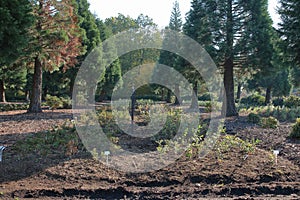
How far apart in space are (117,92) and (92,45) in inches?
401

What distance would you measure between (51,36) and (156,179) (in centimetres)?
957

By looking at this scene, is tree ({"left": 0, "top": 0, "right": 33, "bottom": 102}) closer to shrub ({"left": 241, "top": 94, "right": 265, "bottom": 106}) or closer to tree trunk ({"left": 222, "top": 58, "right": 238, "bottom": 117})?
tree trunk ({"left": 222, "top": 58, "right": 238, "bottom": 117})

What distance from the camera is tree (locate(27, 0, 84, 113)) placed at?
39.1 feet

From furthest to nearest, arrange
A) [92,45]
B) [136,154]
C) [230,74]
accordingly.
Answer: [92,45] → [230,74] → [136,154]

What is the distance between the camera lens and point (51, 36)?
12078mm

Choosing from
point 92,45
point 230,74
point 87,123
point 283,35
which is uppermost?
point 92,45

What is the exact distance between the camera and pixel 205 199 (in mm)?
3768

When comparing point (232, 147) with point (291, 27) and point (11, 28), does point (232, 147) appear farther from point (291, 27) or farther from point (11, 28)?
point (291, 27)

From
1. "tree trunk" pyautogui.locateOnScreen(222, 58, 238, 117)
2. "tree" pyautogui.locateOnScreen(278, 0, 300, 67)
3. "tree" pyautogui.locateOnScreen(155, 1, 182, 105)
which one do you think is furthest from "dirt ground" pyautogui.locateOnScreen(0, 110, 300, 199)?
"tree" pyautogui.locateOnScreen(155, 1, 182, 105)

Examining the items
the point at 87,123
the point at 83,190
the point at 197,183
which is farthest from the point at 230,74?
the point at 83,190

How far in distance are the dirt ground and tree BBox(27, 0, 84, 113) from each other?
7.27 metres

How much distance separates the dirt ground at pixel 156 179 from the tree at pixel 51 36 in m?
7.27

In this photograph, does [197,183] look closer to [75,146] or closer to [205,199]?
[205,199]

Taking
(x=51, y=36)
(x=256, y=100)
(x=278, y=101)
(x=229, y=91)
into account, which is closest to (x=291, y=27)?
(x=229, y=91)
